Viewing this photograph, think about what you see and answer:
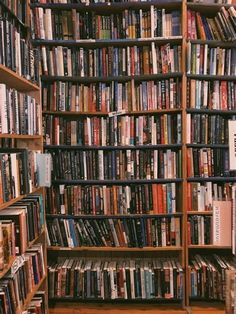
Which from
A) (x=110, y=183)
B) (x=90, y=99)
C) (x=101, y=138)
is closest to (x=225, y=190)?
(x=110, y=183)

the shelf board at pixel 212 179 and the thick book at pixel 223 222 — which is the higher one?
the shelf board at pixel 212 179

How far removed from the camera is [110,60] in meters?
2.46

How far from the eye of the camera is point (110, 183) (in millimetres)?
2537

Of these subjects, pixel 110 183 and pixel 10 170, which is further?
pixel 110 183

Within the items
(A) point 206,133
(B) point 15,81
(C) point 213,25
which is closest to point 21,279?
(B) point 15,81

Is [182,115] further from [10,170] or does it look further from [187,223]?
[10,170]

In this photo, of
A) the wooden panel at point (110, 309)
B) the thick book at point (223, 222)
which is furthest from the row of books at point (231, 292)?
the wooden panel at point (110, 309)

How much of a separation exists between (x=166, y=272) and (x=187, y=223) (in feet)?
1.40

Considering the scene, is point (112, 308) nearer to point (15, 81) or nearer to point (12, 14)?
point (15, 81)

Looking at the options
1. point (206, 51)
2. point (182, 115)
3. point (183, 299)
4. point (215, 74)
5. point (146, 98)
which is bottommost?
point (183, 299)

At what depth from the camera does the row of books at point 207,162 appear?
2451 mm

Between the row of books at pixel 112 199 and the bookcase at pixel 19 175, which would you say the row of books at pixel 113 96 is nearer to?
the bookcase at pixel 19 175

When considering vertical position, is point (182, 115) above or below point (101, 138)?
above

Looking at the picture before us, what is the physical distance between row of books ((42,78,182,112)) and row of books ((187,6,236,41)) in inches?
16.5
